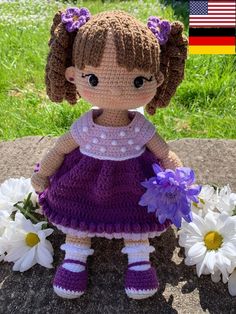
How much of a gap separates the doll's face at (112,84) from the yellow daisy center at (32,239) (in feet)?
1.36

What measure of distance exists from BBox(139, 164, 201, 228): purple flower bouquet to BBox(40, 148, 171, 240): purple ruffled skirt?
0.40 feet

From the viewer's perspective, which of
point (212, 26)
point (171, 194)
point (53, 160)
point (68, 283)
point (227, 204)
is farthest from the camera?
point (212, 26)

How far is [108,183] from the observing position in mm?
1439

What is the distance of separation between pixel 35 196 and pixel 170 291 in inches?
20.2

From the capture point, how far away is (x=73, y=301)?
147 cm

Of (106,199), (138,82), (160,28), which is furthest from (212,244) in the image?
(160,28)

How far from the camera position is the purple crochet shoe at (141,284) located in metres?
1.41

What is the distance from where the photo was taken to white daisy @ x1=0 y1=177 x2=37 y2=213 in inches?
66.3

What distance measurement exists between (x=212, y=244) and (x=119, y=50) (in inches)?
22.6

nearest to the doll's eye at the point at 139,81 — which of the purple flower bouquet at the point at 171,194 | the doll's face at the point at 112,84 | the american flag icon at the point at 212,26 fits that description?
the doll's face at the point at 112,84

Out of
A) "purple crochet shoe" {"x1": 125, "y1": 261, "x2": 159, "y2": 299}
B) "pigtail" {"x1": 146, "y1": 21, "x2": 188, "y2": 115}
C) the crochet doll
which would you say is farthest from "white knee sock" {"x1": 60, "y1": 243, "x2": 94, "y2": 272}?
"pigtail" {"x1": 146, "y1": 21, "x2": 188, "y2": 115}

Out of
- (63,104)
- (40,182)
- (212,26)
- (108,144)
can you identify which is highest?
(108,144)

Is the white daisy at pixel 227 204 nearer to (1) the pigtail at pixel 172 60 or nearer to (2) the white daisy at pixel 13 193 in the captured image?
(1) the pigtail at pixel 172 60

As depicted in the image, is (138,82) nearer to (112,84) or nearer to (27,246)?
(112,84)
